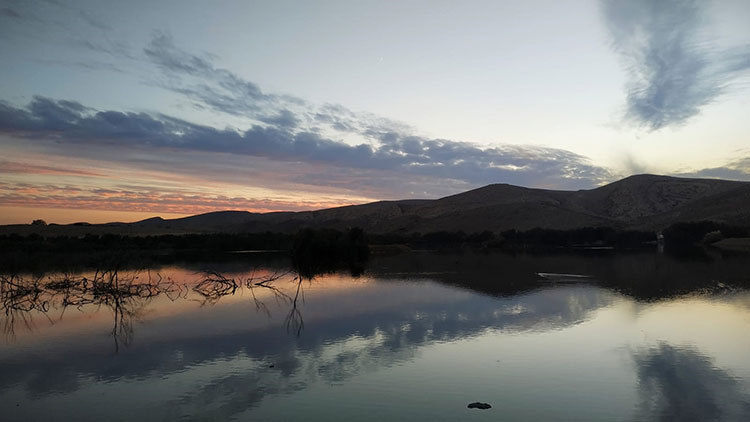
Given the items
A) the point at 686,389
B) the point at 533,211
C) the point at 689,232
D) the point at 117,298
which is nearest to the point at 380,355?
the point at 686,389

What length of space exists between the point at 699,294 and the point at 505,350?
16.7 m

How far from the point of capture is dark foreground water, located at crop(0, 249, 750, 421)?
9531mm

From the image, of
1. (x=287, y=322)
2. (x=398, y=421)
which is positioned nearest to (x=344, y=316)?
(x=287, y=322)

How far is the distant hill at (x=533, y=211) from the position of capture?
104006 mm

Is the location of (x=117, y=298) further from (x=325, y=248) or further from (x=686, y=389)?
(x=325, y=248)

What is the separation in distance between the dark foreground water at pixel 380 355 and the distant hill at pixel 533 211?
237 feet

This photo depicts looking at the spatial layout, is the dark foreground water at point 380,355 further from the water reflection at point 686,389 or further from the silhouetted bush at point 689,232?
the silhouetted bush at point 689,232

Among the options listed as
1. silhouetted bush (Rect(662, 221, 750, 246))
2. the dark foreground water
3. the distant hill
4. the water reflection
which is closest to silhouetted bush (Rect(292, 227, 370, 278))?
the dark foreground water

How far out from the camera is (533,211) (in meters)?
125

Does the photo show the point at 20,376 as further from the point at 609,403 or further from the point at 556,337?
the point at 556,337

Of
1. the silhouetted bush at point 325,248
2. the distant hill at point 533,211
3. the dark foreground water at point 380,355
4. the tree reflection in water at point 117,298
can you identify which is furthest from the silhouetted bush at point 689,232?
the tree reflection in water at point 117,298

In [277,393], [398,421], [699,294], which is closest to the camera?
[398,421]

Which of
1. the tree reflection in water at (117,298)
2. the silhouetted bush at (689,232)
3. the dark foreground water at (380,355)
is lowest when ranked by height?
the tree reflection in water at (117,298)

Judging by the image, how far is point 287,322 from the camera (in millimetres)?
19047
